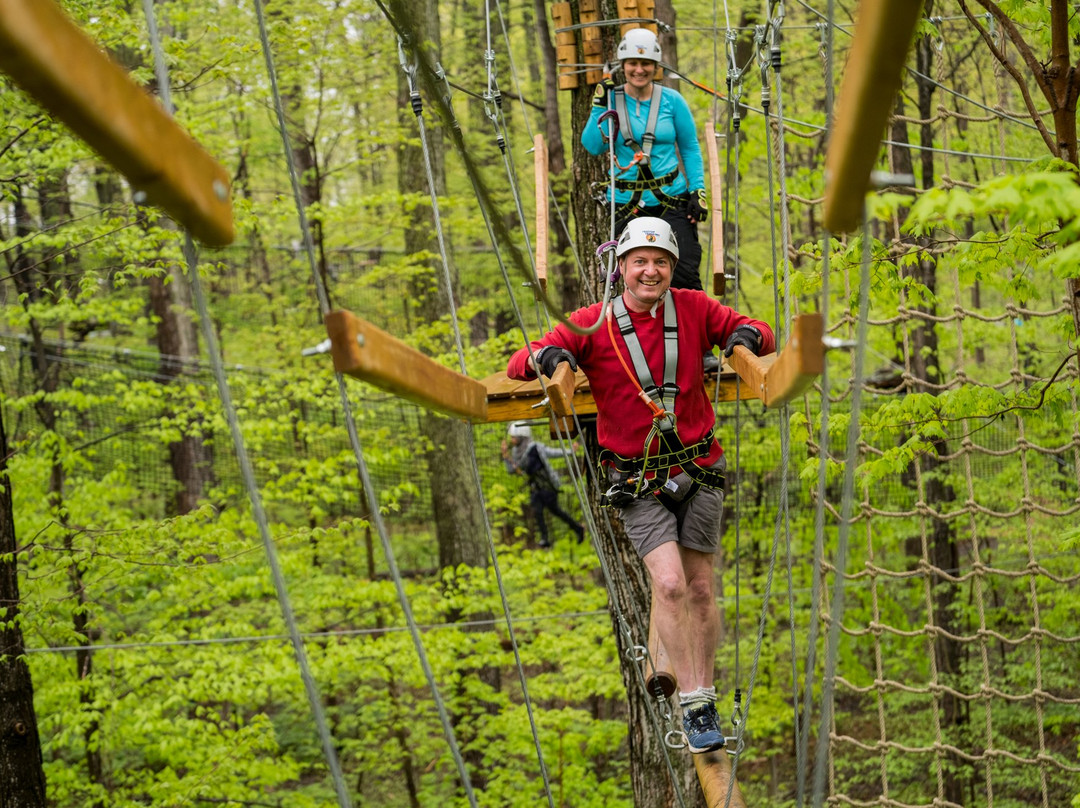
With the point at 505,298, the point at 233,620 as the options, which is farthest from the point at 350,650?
the point at 505,298

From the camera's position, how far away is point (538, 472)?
31.7ft

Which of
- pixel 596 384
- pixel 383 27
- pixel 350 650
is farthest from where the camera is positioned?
pixel 383 27

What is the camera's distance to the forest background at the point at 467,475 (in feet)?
15.6

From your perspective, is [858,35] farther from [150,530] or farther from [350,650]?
[350,650]

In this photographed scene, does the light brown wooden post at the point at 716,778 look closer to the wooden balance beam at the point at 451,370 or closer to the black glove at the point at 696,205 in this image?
the wooden balance beam at the point at 451,370

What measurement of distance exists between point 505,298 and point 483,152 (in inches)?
62.1

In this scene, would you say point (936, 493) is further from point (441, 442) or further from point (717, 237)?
point (717, 237)

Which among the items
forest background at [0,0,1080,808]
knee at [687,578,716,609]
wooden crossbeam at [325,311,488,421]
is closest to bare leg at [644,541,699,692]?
knee at [687,578,716,609]

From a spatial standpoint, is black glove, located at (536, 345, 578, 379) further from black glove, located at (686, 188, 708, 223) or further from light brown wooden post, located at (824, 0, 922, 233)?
light brown wooden post, located at (824, 0, 922, 233)

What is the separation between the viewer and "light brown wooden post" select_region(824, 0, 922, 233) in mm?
1183

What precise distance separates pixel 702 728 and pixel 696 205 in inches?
81.8

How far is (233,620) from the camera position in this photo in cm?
730

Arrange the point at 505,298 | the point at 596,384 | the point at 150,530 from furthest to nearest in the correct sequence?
the point at 505,298, the point at 150,530, the point at 596,384

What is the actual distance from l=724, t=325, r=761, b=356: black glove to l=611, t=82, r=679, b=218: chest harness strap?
4.38ft
